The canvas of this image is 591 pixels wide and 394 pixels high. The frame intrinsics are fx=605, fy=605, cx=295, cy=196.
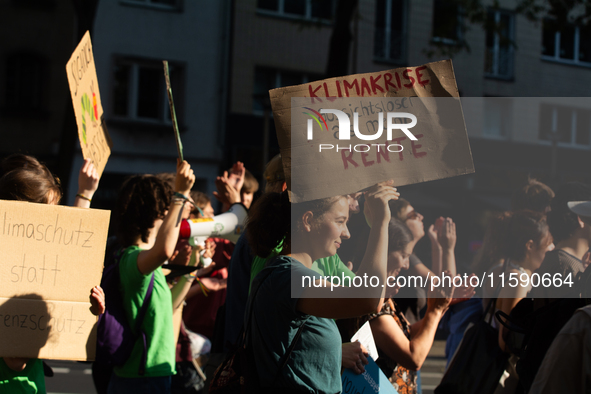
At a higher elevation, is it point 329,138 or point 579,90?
point 579,90

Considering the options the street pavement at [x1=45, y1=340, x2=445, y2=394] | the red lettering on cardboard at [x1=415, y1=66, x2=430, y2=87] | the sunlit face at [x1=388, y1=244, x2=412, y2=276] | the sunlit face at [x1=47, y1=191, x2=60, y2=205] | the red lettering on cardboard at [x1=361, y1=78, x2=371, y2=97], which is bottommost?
the street pavement at [x1=45, y1=340, x2=445, y2=394]

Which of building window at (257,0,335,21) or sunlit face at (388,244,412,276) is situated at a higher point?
building window at (257,0,335,21)

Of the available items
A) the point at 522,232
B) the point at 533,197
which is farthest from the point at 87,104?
the point at 533,197

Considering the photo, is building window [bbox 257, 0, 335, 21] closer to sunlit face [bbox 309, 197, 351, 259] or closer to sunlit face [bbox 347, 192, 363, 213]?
sunlit face [bbox 347, 192, 363, 213]

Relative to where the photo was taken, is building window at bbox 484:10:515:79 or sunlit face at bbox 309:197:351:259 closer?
sunlit face at bbox 309:197:351:259

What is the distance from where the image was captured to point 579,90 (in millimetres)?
19078

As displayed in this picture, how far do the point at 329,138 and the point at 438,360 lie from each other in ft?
20.0

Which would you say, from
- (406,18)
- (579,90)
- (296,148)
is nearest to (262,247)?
(296,148)

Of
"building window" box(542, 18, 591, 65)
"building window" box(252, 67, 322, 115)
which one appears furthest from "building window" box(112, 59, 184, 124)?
"building window" box(542, 18, 591, 65)

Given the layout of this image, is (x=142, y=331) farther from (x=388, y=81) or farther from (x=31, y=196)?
(x=388, y=81)

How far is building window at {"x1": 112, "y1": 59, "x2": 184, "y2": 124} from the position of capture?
14.6 metres

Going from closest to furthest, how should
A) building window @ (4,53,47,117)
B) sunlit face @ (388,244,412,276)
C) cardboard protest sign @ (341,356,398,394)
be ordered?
1. cardboard protest sign @ (341,356,398,394)
2. sunlit face @ (388,244,412,276)
3. building window @ (4,53,47,117)

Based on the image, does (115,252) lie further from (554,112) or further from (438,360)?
(554,112)

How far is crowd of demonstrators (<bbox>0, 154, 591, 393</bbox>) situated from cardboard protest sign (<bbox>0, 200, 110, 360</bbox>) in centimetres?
10
